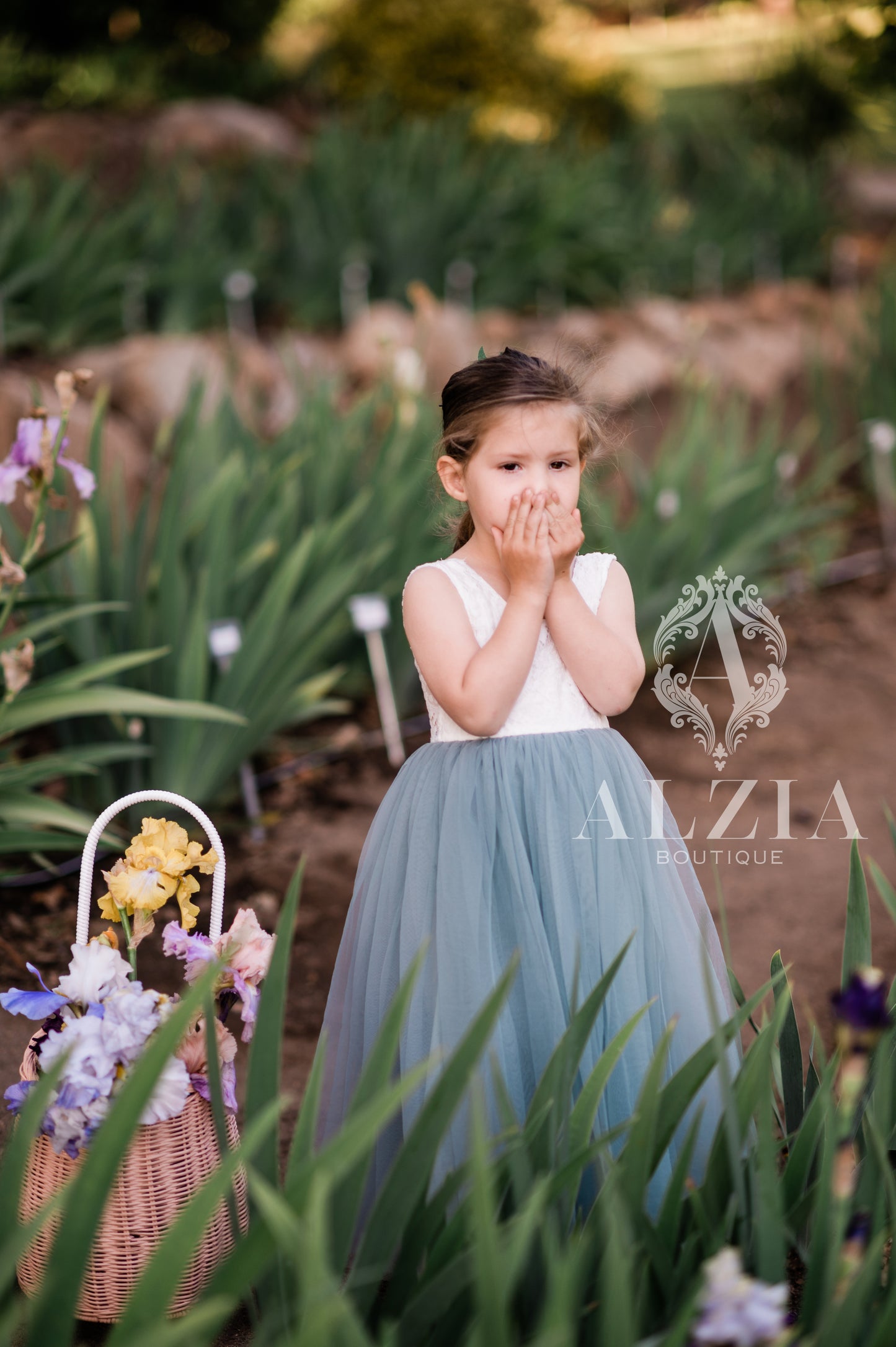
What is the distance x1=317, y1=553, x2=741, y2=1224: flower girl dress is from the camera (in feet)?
4.28

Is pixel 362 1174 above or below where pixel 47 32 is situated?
below

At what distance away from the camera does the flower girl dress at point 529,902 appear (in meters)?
1.30

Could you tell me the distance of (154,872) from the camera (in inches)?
50.8

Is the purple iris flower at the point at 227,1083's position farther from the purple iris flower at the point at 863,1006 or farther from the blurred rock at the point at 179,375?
the blurred rock at the point at 179,375

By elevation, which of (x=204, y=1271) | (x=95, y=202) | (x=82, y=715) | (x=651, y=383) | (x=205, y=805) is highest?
(x=95, y=202)

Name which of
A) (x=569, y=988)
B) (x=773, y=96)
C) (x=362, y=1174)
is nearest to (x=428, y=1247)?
(x=362, y=1174)

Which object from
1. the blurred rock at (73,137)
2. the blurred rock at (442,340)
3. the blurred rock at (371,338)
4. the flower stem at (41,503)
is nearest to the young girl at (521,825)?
the flower stem at (41,503)

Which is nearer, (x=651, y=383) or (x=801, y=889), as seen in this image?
(x=801, y=889)

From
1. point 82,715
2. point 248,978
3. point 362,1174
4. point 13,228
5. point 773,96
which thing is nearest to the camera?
point 362,1174

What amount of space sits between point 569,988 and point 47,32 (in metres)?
8.85

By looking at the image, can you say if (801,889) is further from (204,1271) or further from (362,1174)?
(362,1174)

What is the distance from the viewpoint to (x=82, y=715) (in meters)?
2.39

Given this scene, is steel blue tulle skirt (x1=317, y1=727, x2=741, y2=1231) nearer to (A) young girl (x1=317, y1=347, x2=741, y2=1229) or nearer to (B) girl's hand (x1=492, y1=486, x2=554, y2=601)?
(A) young girl (x1=317, y1=347, x2=741, y2=1229)

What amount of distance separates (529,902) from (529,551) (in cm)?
37
